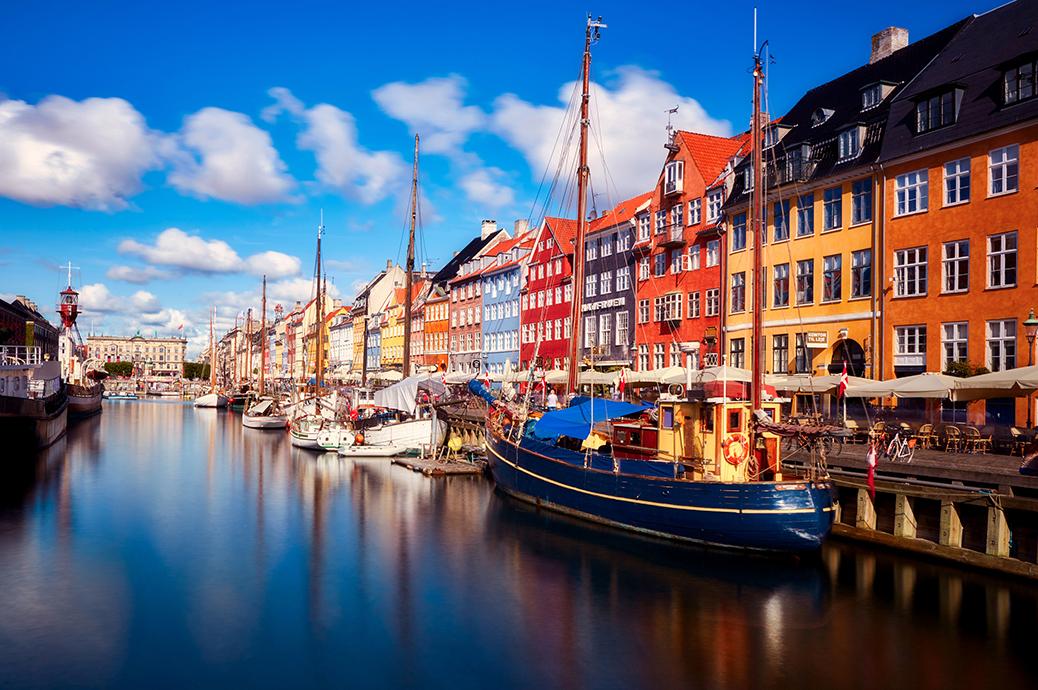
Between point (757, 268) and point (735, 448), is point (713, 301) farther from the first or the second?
point (735, 448)

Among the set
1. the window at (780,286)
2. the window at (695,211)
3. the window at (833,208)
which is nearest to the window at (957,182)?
the window at (833,208)

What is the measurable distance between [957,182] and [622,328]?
1103 inches

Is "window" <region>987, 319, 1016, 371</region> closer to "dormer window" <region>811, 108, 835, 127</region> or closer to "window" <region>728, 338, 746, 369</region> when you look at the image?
"window" <region>728, 338, 746, 369</region>

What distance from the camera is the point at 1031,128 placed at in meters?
33.5

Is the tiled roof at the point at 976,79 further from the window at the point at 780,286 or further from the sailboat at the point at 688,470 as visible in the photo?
the sailboat at the point at 688,470

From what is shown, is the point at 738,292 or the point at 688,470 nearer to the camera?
the point at 688,470

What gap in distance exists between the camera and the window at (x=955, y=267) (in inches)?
1432

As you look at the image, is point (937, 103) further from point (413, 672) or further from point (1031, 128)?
point (413, 672)

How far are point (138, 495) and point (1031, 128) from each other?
42182mm

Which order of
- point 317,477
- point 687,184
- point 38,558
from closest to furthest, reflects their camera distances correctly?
point 38,558
point 317,477
point 687,184

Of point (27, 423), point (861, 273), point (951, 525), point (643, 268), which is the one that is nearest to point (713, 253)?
point (643, 268)

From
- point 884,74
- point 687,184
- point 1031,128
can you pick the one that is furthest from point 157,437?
point 1031,128

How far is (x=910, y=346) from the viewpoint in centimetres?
3850

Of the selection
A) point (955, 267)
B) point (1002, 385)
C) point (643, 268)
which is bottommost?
point (1002, 385)
